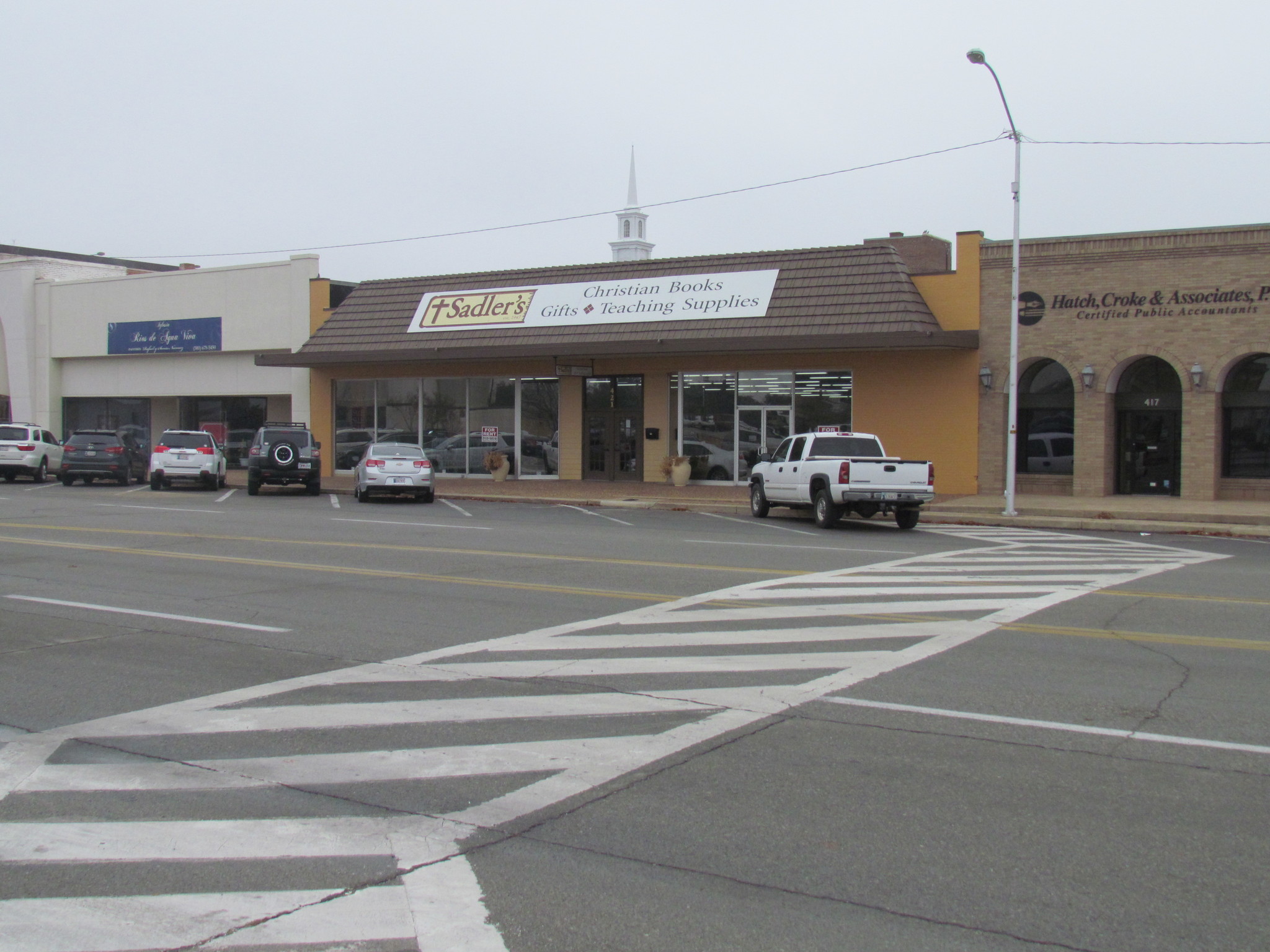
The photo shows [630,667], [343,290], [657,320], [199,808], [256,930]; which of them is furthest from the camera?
[343,290]

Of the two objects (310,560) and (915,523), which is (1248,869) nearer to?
(310,560)

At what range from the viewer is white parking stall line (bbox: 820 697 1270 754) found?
655cm

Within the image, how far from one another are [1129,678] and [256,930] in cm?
634

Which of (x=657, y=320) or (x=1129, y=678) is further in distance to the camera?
(x=657, y=320)

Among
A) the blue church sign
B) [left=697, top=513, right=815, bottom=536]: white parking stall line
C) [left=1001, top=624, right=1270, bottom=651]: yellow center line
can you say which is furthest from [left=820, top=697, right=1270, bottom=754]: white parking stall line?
the blue church sign

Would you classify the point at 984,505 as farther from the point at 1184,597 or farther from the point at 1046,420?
the point at 1184,597

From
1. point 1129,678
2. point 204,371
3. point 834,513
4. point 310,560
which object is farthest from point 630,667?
point 204,371

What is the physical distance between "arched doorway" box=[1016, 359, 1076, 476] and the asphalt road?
46.0ft

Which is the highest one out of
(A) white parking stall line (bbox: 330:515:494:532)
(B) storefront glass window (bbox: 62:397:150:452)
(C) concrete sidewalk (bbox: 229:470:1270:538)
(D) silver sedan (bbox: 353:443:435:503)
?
(B) storefront glass window (bbox: 62:397:150:452)

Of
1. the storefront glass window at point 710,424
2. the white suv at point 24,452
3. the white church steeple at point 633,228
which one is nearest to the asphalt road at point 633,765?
the storefront glass window at point 710,424

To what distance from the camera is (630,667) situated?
855 centimetres

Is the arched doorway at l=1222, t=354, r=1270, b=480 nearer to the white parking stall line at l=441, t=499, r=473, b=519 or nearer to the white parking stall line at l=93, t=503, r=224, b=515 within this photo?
the white parking stall line at l=441, t=499, r=473, b=519

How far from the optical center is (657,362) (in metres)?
30.5

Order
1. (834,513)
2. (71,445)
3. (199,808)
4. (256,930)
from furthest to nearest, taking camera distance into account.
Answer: (71,445), (834,513), (199,808), (256,930)
